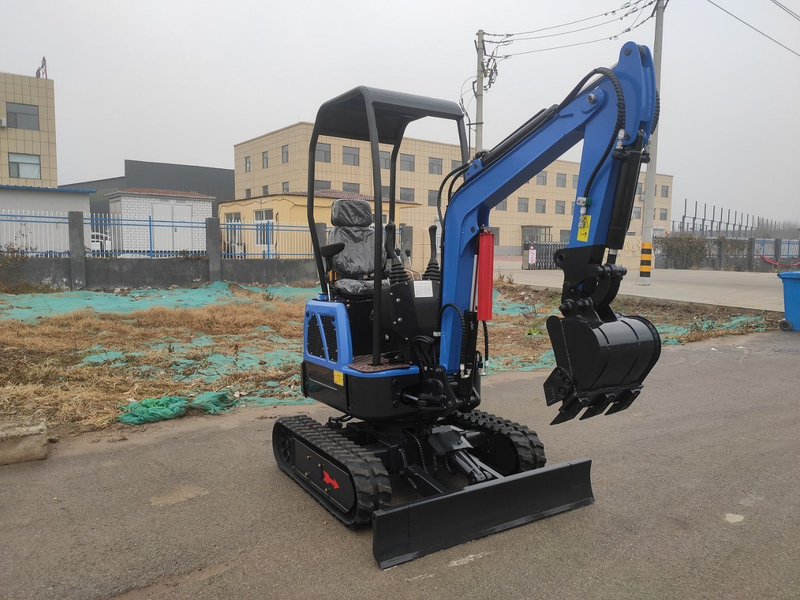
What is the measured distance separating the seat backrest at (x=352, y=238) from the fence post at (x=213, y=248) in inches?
529

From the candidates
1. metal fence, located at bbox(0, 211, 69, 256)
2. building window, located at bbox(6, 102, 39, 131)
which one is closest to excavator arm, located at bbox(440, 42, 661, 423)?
metal fence, located at bbox(0, 211, 69, 256)

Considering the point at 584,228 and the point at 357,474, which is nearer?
the point at 584,228

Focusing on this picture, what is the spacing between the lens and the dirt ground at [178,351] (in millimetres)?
5949

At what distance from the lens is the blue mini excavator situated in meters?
3.14

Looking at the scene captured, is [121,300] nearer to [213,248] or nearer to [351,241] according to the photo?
[213,248]

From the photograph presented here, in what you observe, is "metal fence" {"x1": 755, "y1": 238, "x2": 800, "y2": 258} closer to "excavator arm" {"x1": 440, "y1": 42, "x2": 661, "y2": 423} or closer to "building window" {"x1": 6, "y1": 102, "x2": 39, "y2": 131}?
"excavator arm" {"x1": 440, "y1": 42, "x2": 661, "y2": 423}

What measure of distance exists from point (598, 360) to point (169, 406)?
422 centimetres

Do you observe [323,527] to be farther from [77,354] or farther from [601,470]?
[77,354]

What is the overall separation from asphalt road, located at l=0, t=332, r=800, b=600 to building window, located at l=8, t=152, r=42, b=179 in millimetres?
32578

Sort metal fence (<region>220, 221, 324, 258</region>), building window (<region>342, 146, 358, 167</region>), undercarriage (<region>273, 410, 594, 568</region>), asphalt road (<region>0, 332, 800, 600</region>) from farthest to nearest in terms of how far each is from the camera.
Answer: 1. building window (<region>342, 146, 358, 167</region>)
2. metal fence (<region>220, 221, 324, 258</region>)
3. undercarriage (<region>273, 410, 594, 568</region>)
4. asphalt road (<region>0, 332, 800, 600</region>)

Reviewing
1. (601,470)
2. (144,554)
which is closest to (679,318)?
(601,470)

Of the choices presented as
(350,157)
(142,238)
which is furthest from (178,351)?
(350,157)

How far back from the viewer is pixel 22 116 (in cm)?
3141

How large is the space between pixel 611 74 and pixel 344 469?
8.66ft
